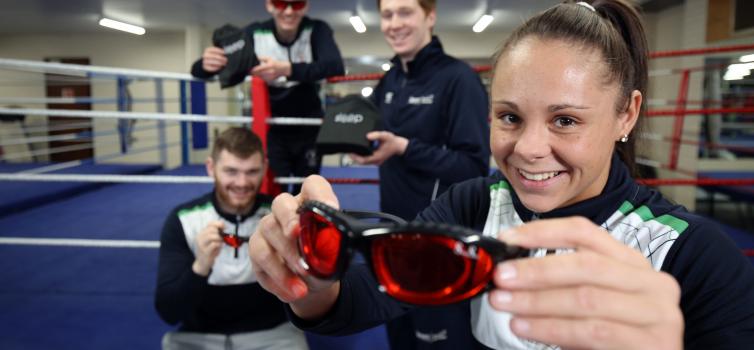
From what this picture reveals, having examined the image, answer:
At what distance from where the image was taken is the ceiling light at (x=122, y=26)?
25.6 ft

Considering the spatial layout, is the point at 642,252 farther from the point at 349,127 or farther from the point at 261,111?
the point at 261,111

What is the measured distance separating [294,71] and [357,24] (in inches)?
266

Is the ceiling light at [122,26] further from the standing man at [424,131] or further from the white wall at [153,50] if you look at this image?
the standing man at [424,131]

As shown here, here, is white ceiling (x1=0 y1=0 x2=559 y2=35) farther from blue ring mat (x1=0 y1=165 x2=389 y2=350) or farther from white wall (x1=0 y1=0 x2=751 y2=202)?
blue ring mat (x1=0 y1=165 x2=389 y2=350)

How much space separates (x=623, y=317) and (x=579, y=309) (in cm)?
4

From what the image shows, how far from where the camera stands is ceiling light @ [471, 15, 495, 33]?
7759 mm

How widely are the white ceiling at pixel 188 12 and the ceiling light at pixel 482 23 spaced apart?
4.5 inches


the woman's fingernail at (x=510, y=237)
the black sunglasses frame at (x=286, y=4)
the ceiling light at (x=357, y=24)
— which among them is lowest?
the woman's fingernail at (x=510, y=237)

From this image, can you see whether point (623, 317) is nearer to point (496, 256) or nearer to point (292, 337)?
point (496, 256)

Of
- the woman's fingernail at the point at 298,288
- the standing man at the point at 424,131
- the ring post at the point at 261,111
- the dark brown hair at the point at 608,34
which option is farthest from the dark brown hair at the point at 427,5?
the woman's fingernail at the point at 298,288

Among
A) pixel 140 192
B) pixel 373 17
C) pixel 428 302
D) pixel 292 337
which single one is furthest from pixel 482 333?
pixel 373 17

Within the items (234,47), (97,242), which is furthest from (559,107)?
(97,242)

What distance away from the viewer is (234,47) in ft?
5.75

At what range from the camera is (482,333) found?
2.91ft
